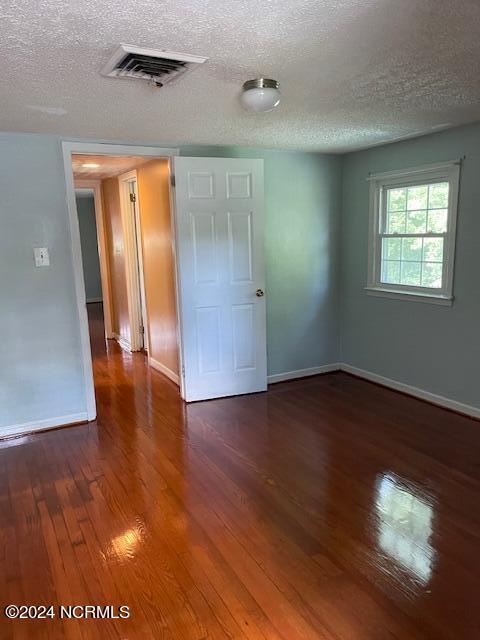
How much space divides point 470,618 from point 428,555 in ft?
1.18

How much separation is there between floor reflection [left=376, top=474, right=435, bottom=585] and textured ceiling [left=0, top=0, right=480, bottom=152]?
225cm

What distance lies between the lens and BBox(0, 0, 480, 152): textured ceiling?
1604mm

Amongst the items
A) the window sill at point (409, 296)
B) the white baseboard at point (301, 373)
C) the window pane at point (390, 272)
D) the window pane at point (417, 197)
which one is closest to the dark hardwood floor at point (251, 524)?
the white baseboard at point (301, 373)

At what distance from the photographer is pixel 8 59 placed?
1940 mm

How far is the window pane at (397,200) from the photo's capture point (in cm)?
421

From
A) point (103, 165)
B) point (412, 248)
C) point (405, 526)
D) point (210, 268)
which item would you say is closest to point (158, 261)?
point (210, 268)

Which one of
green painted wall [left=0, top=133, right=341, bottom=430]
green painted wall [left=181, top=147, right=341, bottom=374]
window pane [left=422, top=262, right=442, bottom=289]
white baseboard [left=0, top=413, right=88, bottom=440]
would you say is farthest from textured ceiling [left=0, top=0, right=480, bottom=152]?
white baseboard [left=0, top=413, right=88, bottom=440]

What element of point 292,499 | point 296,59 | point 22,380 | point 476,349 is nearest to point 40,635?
point 292,499

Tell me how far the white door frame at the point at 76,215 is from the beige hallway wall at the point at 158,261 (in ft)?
1.80

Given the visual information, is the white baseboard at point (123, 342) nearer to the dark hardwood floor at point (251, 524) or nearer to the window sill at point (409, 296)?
the dark hardwood floor at point (251, 524)

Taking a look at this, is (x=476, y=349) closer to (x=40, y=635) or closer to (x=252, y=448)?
(x=252, y=448)

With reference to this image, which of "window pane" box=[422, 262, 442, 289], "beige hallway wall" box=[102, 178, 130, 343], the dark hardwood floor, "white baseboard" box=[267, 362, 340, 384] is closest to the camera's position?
the dark hardwood floor

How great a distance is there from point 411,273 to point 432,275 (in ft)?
0.80

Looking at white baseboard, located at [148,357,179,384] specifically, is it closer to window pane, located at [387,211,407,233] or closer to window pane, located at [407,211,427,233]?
window pane, located at [387,211,407,233]
